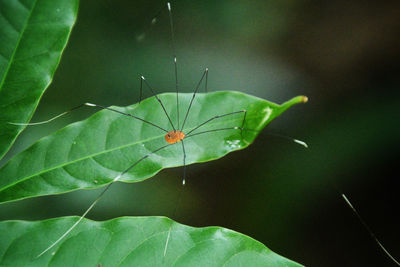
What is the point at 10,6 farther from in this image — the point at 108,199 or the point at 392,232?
the point at 392,232

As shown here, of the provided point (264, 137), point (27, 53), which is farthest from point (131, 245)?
point (264, 137)

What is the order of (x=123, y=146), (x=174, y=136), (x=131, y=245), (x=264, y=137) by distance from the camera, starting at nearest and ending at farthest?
(x=131, y=245), (x=123, y=146), (x=174, y=136), (x=264, y=137)

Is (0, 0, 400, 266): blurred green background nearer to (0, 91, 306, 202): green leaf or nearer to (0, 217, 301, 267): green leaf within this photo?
→ (0, 91, 306, 202): green leaf

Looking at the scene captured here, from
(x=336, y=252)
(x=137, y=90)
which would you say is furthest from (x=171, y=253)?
(x=336, y=252)

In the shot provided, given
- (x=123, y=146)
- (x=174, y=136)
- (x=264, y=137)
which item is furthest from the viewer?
(x=264, y=137)

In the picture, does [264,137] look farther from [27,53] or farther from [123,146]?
[27,53]
